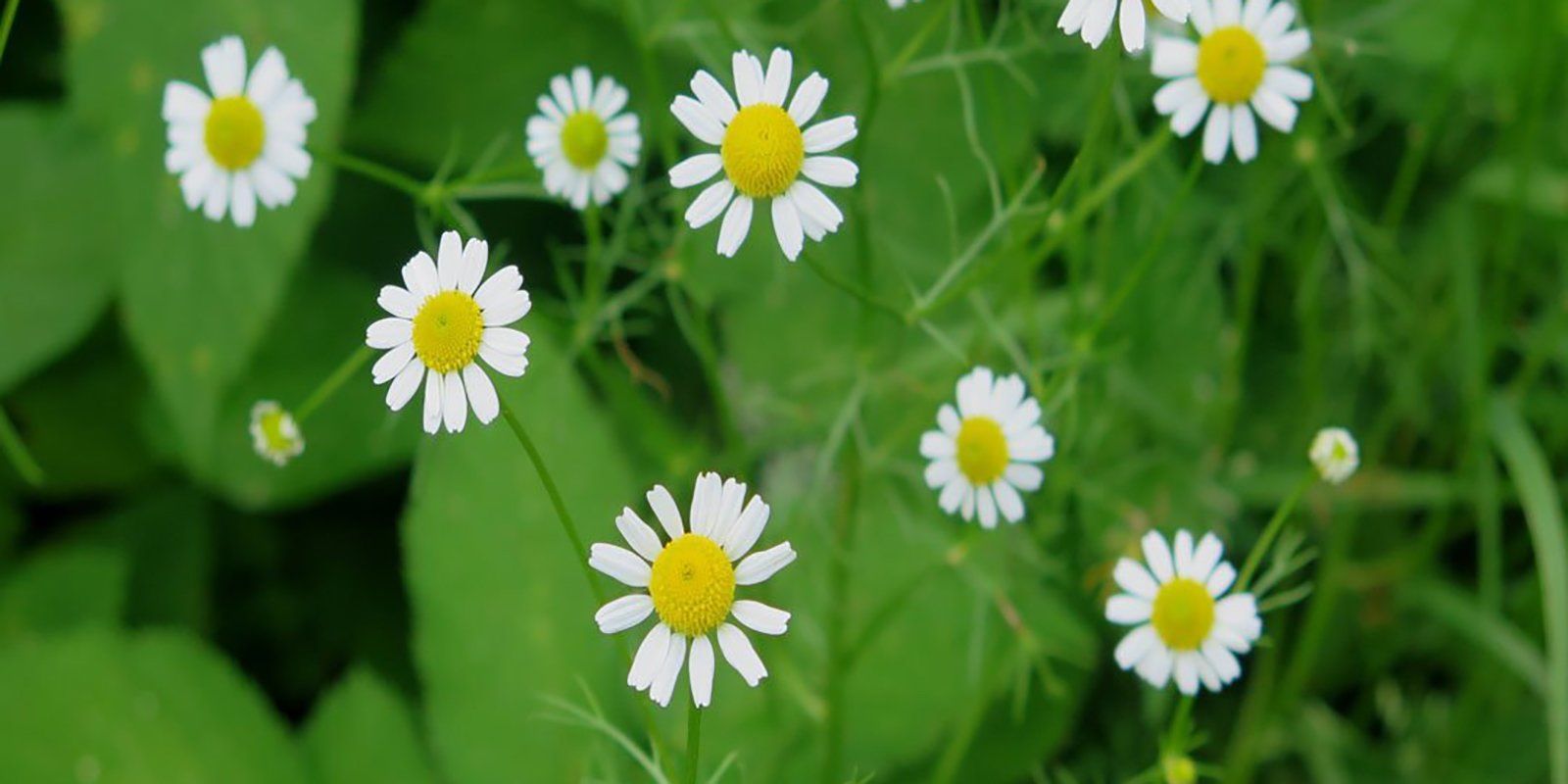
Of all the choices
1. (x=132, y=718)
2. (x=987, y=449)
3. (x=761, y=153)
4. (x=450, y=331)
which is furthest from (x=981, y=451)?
(x=132, y=718)

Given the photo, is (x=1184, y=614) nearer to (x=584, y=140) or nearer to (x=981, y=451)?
(x=981, y=451)

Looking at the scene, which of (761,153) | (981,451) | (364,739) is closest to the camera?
(761,153)

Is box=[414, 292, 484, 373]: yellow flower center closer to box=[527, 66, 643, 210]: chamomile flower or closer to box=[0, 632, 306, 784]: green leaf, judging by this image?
box=[527, 66, 643, 210]: chamomile flower

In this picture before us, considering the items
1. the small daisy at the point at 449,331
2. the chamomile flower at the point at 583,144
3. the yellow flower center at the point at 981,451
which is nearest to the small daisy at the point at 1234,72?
the yellow flower center at the point at 981,451

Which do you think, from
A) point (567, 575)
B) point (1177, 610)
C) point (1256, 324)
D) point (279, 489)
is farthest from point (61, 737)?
point (1256, 324)

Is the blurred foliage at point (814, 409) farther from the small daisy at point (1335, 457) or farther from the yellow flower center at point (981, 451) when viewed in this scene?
the small daisy at point (1335, 457)
